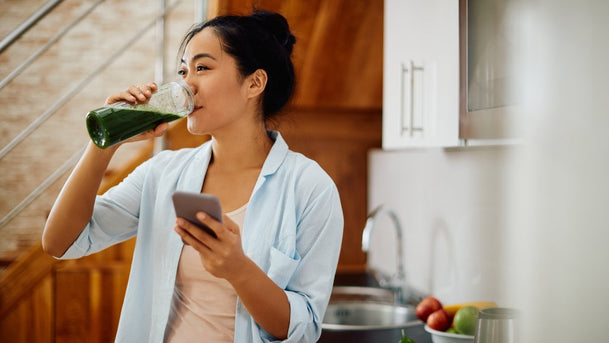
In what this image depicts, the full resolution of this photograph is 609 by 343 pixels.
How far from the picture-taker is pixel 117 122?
3.57 ft

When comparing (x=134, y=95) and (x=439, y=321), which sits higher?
(x=134, y=95)

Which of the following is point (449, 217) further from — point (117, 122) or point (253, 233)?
point (117, 122)

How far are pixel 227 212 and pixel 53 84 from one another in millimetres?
3210

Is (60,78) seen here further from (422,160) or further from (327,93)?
(422,160)

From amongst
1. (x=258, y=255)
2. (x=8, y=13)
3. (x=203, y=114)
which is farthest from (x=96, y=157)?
(x=8, y=13)

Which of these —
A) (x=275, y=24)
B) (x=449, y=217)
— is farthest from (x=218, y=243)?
(x=449, y=217)

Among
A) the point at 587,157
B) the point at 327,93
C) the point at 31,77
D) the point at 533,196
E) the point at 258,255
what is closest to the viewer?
the point at 587,157

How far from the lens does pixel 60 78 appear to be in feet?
13.0

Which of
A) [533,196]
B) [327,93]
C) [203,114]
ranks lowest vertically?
[533,196]

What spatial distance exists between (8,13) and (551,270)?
4114 millimetres

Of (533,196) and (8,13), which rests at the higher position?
(8,13)

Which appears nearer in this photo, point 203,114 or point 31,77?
point 203,114

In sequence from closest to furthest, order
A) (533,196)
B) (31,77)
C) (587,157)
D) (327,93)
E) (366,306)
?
1. (587,157)
2. (533,196)
3. (366,306)
4. (327,93)
5. (31,77)

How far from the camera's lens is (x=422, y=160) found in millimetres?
2172
